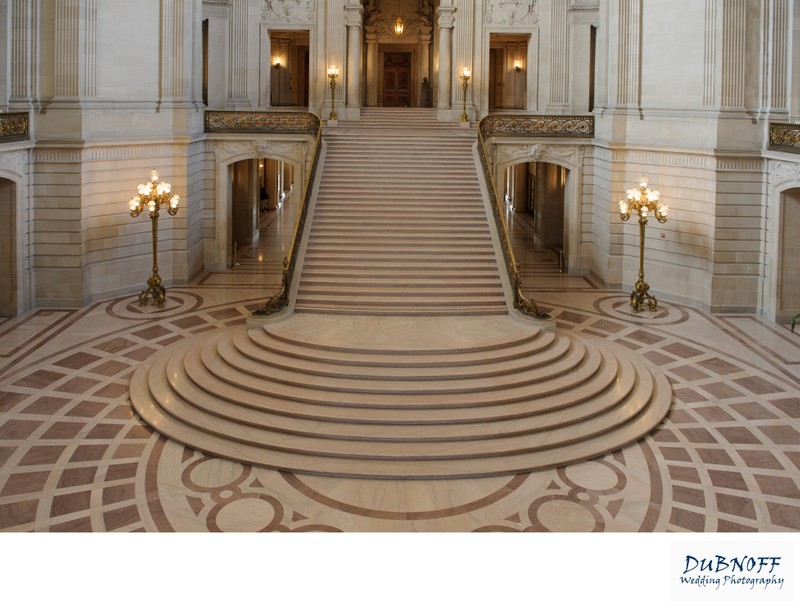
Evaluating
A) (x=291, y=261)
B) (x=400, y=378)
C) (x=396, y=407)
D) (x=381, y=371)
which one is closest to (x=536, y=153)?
(x=291, y=261)

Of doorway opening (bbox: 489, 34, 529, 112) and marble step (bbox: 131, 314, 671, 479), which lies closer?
marble step (bbox: 131, 314, 671, 479)

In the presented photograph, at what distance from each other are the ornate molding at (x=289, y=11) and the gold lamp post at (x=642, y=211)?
12.3 metres

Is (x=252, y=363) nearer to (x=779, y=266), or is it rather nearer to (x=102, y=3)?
(x=102, y=3)

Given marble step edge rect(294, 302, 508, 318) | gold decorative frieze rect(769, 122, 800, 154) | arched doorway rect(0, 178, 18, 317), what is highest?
gold decorative frieze rect(769, 122, 800, 154)

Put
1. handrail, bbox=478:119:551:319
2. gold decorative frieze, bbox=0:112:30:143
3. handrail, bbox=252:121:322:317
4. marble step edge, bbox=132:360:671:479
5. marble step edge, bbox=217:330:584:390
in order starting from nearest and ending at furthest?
marble step edge, bbox=132:360:671:479 < marble step edge, bbox=217:330:584:390 < handrail, bbox=252:121:322:317 < handrail, bbox=478:119:551:319 < gold decorative frieze, bbox=0:112:30:143

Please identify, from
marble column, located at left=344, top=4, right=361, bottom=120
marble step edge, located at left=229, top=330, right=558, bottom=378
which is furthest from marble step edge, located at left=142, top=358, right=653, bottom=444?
marble column, located at left=344, top=4, right=361, bottom=120

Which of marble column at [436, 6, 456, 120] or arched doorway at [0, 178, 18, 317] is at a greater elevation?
marble column at [436, 6, 456, 120]

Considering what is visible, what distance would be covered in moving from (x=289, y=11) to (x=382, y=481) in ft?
62.9

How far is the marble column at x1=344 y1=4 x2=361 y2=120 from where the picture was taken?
25375 mm

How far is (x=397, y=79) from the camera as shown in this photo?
31.2m

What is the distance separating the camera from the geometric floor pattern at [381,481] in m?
9.76

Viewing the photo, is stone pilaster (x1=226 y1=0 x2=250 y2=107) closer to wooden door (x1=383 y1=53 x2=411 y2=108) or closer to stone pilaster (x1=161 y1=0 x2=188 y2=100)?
stone pilaster (x1=161 y1=0 x2=188 y2=100)

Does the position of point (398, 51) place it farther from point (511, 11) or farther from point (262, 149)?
point (262, 149)

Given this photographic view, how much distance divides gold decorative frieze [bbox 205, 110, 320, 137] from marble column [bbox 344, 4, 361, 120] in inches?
134
